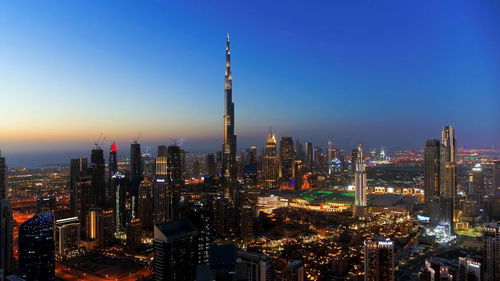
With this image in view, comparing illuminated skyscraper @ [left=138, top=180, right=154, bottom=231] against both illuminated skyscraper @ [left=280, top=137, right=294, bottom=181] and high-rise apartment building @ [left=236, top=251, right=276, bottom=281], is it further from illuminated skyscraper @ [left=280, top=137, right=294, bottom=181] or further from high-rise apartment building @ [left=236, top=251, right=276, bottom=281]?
illuminated skyscraper @ [left=280, top=137, right=294, bottom=181]

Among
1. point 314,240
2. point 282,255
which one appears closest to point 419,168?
point 314,240

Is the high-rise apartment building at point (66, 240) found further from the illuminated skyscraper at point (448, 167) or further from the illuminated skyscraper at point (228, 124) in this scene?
the illuminated skyscraper at point (228, 124)

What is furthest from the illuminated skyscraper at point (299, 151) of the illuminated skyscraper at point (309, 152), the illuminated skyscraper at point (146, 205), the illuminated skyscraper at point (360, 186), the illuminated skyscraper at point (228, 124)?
the illuminated skyscraper at point (146, 205)

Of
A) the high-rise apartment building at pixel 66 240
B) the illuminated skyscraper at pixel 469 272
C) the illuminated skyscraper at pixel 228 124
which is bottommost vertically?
the high-rise apartment building at pixel 66 240

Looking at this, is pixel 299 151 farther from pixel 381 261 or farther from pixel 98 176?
pixel 381 261

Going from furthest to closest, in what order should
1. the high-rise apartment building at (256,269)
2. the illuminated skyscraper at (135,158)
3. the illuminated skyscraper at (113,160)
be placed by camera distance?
1. the illuminated skyscraper at (135,158)
2. the illuminated skyscraper at (113,160)
3. the high-rise apartment building at (256,269)

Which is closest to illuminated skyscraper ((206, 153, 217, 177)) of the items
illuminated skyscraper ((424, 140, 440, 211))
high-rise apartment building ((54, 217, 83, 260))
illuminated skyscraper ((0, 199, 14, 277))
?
illuminated skyscraper ((424, 140, 440, 211))

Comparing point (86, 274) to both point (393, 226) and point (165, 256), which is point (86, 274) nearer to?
point (165, 256)

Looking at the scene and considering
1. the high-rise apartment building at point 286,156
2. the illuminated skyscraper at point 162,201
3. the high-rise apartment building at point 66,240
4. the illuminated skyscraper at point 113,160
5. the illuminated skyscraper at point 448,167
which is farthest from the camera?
the high-rise apartment building at point 286,156
